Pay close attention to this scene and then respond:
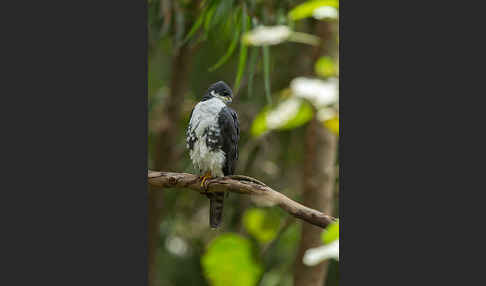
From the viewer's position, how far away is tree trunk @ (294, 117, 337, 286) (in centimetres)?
176

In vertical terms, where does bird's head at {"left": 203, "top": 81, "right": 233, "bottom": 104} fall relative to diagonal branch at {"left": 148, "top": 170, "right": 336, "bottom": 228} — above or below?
above

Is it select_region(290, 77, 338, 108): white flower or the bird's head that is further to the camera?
the bird's head

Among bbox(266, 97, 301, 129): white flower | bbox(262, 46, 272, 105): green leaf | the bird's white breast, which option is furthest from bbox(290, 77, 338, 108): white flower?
the bird's white breast

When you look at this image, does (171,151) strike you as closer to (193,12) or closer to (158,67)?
(158,67)

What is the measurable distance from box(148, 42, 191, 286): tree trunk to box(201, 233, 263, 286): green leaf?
20 cm

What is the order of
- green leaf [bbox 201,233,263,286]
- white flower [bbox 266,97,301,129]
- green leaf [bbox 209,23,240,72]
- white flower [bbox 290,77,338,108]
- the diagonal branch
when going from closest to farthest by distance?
white flower [bbox 290,77,338,108] < white flower [bbox 266,97,301,129] < the diagonal branch < green leaf [bbox 201,233,263,286] < green leaf [bbox 209,23,240,72]

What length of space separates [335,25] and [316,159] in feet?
1.47

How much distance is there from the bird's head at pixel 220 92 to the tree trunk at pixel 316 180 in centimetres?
30

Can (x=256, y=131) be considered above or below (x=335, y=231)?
above

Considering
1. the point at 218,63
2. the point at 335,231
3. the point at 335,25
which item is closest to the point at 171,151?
the point at 218,63

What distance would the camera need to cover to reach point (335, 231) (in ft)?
3.76

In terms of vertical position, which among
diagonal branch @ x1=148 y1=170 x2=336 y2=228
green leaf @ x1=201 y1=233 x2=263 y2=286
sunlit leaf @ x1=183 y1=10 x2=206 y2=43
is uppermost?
sunlit leaf @ x1=183 y1=10 x2=206 y2=43

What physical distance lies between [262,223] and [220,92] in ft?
1.50

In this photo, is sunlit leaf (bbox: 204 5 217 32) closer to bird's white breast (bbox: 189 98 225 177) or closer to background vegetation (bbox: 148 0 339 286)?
background vegetation (bbox: 148 0 339 286)
